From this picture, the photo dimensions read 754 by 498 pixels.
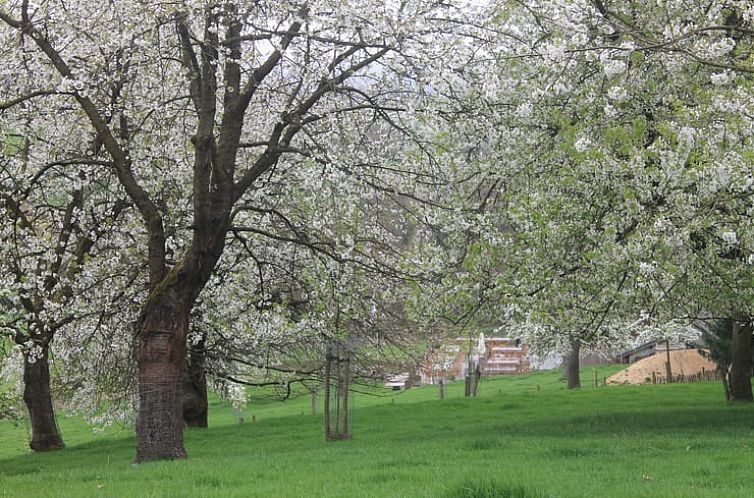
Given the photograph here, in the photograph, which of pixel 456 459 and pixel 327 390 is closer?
pixel 456 459

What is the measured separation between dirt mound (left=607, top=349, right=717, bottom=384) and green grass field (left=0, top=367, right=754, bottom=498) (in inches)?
516

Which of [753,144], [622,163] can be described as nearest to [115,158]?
[622,163]

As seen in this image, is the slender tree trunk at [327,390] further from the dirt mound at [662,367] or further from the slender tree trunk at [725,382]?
the dirt mound at [662,367]

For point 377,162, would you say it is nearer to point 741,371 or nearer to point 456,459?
point 456,459

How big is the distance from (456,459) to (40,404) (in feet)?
39.7

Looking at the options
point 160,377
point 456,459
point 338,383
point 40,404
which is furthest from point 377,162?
point 40,404

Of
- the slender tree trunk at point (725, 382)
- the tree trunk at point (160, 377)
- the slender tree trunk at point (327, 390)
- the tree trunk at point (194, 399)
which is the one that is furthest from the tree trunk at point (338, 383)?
the slender tree trunk at point (725, 382)

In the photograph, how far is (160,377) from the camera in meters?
12.4

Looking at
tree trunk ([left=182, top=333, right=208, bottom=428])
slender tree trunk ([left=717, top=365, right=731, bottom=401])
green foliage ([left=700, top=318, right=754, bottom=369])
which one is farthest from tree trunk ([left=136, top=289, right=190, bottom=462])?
green foliage ([left=700, top=318, right=754, bottom=369])

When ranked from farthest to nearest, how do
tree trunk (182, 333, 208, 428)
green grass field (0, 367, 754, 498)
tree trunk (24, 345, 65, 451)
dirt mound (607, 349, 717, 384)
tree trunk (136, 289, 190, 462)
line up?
dirt mound (607, 349, 717, 384)
tree trunk (182, 333, 208, 428)
tree trunk (24, 345, 65, 451)
tree trunk (136, 289, 190, 462)
green grass field (0, 367, 754, 498)

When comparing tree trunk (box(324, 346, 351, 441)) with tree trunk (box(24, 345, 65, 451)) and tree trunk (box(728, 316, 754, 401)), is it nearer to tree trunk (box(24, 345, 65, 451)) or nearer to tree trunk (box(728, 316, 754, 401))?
tree trunk (box(24, 345, 65, 451))

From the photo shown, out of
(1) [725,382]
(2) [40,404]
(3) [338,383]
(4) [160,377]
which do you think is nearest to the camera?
(4) [160,377]

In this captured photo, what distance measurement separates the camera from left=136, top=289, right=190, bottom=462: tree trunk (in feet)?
40.4

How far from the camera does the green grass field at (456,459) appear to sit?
8250mm
